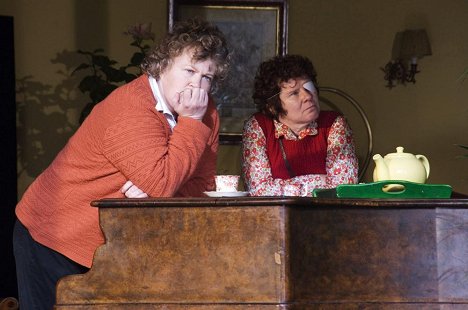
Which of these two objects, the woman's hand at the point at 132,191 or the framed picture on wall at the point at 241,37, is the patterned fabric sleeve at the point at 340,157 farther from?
the framed picture on wall at the point at 241,37

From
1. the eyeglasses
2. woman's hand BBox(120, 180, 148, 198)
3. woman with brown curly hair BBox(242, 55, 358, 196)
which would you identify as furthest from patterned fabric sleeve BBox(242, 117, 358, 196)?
woman's hand BBox(120, 180, 148, 198)

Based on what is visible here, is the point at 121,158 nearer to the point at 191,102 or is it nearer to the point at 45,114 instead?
→ the point at 191,102

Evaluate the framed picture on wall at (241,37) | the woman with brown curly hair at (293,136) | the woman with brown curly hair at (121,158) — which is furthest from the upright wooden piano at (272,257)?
the framed picture on wall at (241,37)

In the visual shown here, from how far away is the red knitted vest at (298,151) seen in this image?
13.8 feet

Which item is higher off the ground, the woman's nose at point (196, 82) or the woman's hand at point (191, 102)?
the woman's nose at point (196, 82)

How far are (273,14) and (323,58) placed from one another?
17.1 inches

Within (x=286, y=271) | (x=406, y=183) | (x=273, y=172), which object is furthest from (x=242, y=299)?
(x=273, y=172)

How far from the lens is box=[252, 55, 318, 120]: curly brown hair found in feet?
14.0

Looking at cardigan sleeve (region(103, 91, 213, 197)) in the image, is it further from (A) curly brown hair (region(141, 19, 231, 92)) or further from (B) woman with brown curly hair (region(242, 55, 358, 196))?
(B) woman with brown curly hair (region(242, 55, 358, 196))

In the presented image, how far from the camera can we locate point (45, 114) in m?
6.13

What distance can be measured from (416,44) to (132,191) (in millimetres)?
3959

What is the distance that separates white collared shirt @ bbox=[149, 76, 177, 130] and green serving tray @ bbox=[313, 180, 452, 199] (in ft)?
1.66

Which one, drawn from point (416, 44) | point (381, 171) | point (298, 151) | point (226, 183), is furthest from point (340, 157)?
point (416, 44)

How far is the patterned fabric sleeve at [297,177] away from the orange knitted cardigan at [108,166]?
4.63ft
